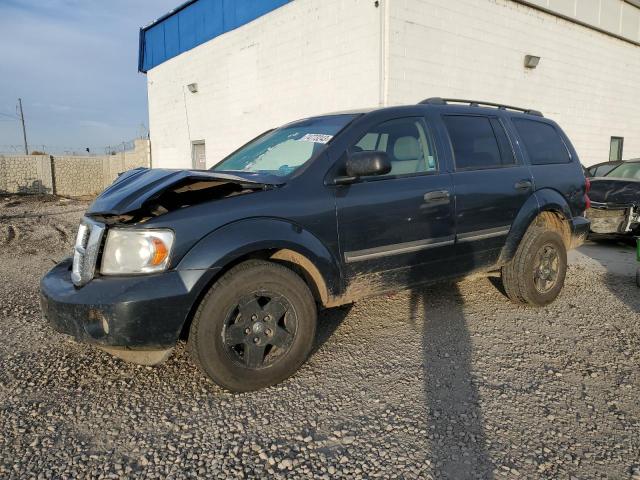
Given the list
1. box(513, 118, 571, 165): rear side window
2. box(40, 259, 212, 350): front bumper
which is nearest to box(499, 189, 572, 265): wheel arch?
box(513, 118, 571, 165): rear side window

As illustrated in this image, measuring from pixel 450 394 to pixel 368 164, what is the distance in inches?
60.1

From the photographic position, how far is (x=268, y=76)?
1164cm

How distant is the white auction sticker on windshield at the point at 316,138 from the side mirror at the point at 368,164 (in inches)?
14.5

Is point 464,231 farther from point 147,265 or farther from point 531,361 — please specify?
point 147,265

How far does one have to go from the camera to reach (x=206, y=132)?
14.5 m

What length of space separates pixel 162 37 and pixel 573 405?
17.8 meters

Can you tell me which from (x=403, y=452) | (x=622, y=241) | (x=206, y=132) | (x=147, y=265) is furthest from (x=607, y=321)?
(x=206, y=132)

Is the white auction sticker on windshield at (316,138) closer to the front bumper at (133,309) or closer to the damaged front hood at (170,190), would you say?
the damaged front hood at (170,190)

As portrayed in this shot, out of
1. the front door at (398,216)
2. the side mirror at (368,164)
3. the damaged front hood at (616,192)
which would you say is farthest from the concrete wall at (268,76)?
the side mirror at (368,164)

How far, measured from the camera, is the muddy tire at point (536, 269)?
4.25 meters

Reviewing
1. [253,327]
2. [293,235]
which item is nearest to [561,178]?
[293,235]

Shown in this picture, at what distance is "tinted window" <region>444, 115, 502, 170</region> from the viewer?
3834 mm

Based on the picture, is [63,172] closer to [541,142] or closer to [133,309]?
[541,142]

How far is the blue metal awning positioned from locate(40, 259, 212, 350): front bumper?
9.94 meters
